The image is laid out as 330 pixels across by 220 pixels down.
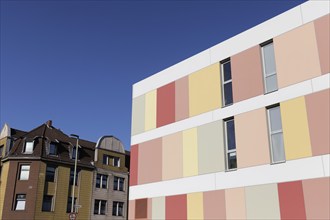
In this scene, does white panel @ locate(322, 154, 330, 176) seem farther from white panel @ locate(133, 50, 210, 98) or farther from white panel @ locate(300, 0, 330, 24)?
white panel @ locate(133, 50, 210, 98)

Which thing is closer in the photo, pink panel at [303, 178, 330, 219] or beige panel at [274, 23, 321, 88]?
pink panel at [303, 178, 330, 219]

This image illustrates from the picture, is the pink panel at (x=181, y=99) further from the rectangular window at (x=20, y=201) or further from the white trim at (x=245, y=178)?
the rectangular window at (x=20, y=201)

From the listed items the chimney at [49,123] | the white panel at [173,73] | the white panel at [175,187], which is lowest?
the white panel at [175,187]

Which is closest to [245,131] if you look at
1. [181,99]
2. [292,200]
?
[292,200]

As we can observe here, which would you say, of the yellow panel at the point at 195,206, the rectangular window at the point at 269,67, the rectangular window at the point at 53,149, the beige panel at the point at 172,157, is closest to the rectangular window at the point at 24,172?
the rectangular window at the point at 53,149

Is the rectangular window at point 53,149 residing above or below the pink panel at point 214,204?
above

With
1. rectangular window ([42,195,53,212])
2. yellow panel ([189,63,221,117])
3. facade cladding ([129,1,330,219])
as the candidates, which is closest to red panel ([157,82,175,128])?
facade cladding ([129,1,330,219])

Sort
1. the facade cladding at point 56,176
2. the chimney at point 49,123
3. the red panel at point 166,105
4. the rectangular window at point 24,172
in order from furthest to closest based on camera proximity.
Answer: the chimney at point 49,123
the rectangular window at point 24,172
the facade cladding at point 56,176
the red panel at point 166,105

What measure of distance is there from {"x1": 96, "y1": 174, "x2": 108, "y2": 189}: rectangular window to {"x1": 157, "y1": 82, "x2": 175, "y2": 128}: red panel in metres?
26.9

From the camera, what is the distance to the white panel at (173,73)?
16.5 metres

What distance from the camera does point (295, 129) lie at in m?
12.2

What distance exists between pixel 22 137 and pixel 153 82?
25.7 metres

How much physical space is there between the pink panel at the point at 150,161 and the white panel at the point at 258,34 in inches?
200

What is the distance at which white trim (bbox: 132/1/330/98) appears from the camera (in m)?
13.0
